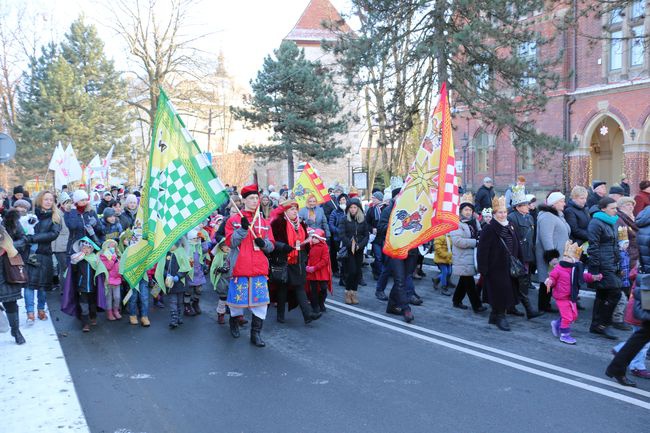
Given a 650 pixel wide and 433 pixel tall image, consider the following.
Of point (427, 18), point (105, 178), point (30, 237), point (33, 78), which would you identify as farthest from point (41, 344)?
point (33, 78)

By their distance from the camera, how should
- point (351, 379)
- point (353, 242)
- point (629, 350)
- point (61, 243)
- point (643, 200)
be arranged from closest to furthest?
1. point (629, 350)
2. point (351, 379)
3. point (353, 242)
4. point (61, 243)
5. point (643, 200)

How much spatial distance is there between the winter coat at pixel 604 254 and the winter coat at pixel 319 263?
3.77 m

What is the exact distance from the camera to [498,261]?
782 centimetres

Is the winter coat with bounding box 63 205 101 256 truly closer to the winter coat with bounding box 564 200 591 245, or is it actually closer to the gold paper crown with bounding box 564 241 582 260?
the gold paper crown with bounding box 564 241 582 260

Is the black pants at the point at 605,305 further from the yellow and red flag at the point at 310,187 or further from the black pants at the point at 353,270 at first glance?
the yellow and red flag at the point at 310,187

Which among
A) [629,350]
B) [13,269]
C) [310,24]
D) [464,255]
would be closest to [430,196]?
[464,255]

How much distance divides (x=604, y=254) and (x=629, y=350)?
7.04 ft

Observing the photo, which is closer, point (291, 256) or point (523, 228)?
point (291, 256)

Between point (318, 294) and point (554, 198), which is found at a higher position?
point (554, 198)

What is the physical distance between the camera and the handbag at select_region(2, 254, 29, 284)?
688 centimetres

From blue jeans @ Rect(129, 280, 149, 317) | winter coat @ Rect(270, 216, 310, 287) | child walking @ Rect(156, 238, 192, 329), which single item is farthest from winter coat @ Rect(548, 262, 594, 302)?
blue jeans @ Rect(129, 280, 149, 317)

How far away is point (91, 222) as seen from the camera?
347 inches

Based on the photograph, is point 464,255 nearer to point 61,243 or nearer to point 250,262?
point 250,262

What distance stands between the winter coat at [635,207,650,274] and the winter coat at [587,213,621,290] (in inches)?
67.2
